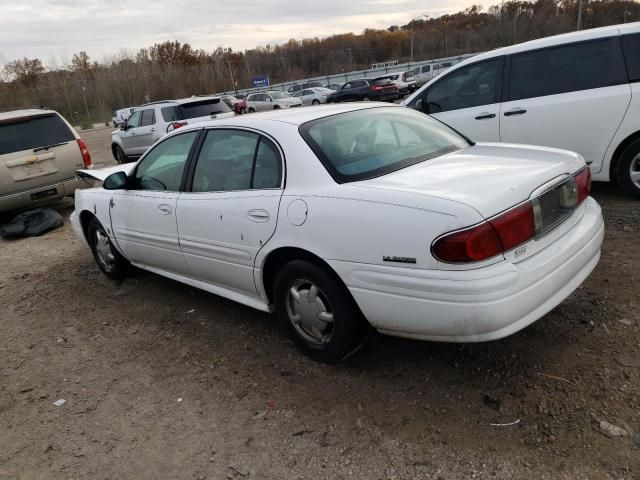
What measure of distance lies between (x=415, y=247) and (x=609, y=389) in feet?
4.23

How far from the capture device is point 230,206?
11.2 ft


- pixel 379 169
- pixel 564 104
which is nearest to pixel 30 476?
pixel 379 169

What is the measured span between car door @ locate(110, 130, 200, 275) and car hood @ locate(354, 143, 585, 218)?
5.83 feet

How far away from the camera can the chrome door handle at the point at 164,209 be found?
13.0 feet

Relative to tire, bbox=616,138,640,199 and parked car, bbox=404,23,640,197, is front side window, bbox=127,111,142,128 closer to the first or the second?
parked car, bbox=404,23,640,197

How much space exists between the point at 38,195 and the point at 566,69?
24.7 feet

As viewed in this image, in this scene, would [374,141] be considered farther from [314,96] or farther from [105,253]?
[314,96]

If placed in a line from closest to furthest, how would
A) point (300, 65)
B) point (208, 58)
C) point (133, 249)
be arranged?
point (133, 249) < point (208, 58) < point (300, 65)

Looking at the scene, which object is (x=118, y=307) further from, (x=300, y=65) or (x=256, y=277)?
(x=300, y=65)

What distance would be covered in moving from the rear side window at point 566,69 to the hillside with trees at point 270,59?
50.9 metres

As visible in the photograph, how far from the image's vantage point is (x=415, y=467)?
2377mm

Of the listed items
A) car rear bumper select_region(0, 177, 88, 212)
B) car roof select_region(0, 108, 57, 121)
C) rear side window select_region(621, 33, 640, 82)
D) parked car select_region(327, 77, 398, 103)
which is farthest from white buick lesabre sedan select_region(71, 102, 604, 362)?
parked car select_region(327, 77, 398, 103)

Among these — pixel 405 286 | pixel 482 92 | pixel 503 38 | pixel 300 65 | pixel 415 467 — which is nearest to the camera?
pixel 415 467

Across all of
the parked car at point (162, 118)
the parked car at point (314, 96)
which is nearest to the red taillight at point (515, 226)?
the parked car at point (162, 118)
